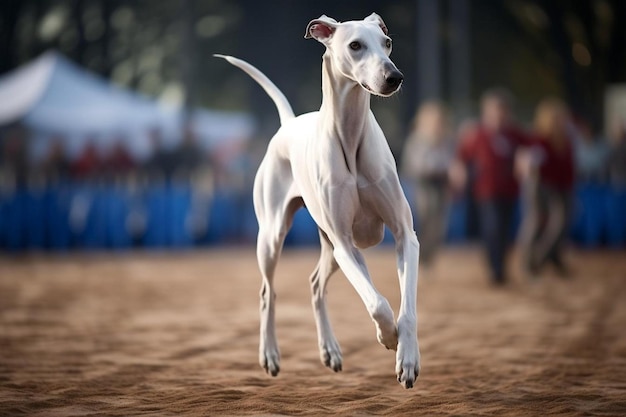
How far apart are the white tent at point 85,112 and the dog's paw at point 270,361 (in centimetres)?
1290

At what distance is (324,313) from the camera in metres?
5.88

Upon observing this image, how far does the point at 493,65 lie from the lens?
80.5ft

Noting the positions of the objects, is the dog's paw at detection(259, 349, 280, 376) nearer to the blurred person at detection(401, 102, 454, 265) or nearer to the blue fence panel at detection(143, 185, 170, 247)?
the blurred person at detection(401, 102, 454, 265)

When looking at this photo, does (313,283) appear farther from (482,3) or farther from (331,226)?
(482,3)

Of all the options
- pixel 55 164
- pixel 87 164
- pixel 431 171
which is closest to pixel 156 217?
pixel 87 164

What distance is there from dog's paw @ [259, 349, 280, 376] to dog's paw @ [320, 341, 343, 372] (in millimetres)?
285

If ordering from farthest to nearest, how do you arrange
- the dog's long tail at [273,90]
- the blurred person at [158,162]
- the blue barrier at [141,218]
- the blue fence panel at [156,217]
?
the blurred person at [158,162]
the blue fence panel at [156,217]
the blue barrier at [141,218]
the dog's long tail at [273,90]

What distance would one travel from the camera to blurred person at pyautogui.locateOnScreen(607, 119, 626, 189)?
1722 centimetres

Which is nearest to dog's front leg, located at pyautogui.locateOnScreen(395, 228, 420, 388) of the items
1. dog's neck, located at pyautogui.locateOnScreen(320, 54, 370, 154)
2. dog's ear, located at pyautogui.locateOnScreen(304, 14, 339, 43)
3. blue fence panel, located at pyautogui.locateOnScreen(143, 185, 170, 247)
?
dog's neck, located at pyautogui.locateOnScreen(320, 54, 370, 154)

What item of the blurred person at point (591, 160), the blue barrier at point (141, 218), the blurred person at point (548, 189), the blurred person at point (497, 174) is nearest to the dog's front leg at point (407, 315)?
the blurred person at point (497, 174)

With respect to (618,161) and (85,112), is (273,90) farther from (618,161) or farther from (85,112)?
(85,112)

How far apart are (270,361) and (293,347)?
1569mm

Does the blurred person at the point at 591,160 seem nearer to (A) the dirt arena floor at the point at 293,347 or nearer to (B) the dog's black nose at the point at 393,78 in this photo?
(A) the dirt arena floor at the point at 293,347

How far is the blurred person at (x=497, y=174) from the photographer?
1125cm
